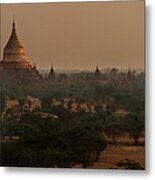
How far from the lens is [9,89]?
229 centimetres

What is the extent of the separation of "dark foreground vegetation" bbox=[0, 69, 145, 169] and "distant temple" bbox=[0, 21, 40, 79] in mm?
48

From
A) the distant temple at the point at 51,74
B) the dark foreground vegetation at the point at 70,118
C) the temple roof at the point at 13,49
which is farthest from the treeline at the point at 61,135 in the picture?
the temple roof at the point at 13,49

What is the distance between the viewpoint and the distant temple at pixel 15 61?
228cm

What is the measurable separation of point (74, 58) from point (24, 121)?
326mm

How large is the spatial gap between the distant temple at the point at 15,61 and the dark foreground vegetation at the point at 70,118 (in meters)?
0.05

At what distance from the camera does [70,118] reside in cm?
225

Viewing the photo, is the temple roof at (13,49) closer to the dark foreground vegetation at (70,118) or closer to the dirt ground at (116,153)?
the dark foreground vegetation at (70,118)

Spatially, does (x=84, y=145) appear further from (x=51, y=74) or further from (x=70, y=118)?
(x=51, y=74)

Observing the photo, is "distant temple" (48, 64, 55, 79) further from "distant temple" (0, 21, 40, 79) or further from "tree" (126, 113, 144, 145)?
"tree" (126, 113, 144, 145)

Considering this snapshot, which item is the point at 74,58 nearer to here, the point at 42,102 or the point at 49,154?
the point at 42,102

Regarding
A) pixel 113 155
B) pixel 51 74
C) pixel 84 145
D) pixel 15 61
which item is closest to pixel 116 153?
pixel 113 155

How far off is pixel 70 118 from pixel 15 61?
32cm

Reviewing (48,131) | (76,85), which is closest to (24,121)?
(48,131)

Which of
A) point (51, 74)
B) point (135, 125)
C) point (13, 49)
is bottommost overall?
point (135, 125)
